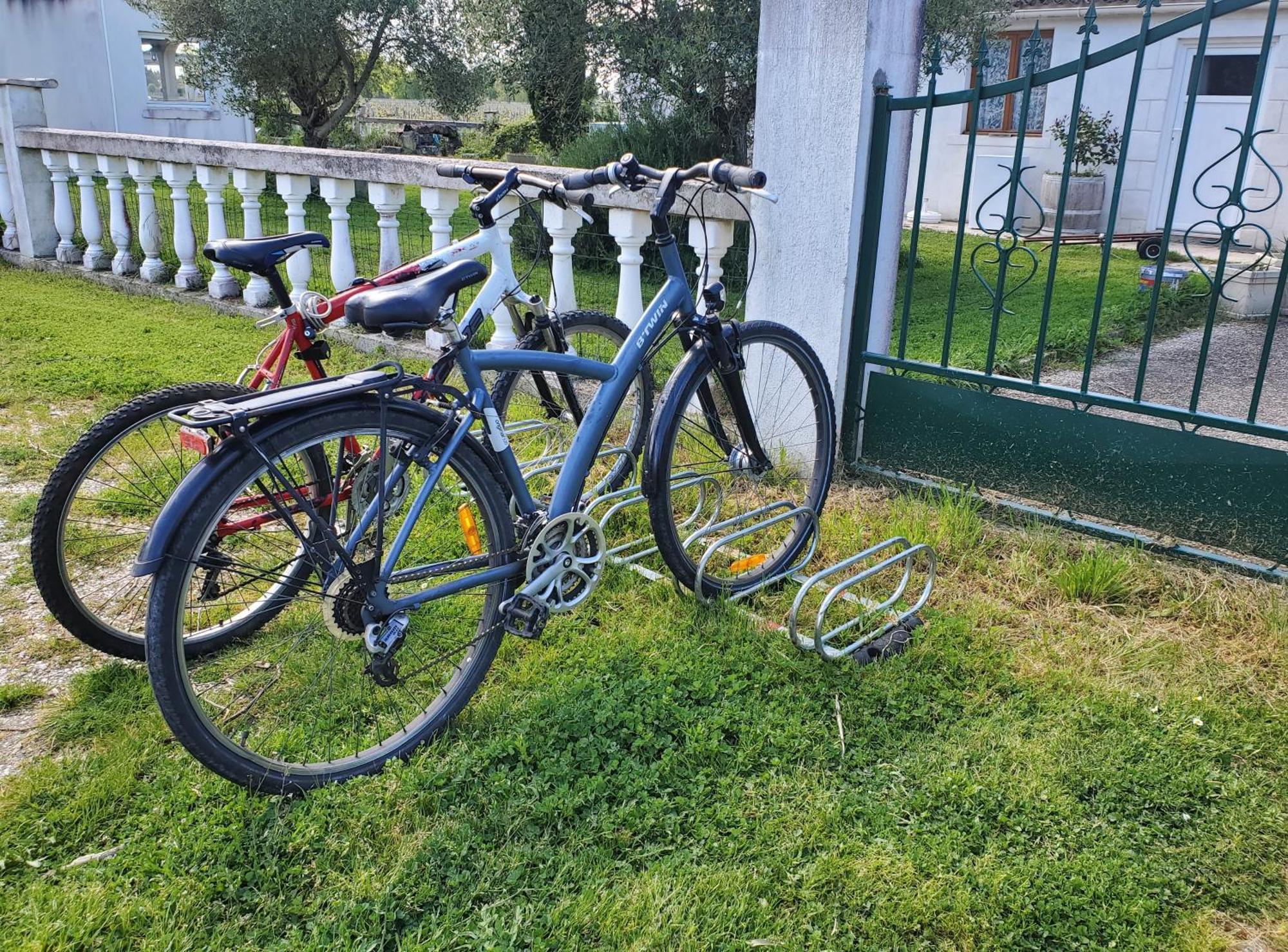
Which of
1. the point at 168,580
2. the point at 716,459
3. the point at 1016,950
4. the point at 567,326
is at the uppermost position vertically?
the point at 567,326

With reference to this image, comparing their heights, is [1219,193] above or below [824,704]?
above

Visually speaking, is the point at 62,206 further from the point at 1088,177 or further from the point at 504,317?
the point at 1088,177

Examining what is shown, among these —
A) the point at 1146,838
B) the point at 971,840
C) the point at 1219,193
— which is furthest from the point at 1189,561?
the point at 1219,193

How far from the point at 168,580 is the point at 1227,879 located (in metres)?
2.41

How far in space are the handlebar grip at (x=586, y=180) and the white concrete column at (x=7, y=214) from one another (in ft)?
25.5

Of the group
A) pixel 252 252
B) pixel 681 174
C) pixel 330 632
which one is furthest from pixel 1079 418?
pixel 252 252

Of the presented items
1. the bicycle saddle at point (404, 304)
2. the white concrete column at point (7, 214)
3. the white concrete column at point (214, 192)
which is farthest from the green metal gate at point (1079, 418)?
the white concrete column at point (7, 214)

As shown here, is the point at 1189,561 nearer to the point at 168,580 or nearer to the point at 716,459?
the point at 716,459

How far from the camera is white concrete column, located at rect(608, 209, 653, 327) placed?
4.79 metres

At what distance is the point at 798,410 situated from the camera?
4.30 meters

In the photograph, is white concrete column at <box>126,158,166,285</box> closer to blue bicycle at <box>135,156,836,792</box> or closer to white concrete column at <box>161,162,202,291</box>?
white concrete column at <box>161,162,202,291</box>

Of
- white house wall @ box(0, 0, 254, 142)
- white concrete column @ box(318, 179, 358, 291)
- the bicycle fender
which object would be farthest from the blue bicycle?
white house wall @ box(0, 0, 254, 142)

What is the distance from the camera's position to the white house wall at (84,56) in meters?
19.8

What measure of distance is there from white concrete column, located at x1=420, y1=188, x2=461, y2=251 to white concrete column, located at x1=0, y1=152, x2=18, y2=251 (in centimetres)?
529
